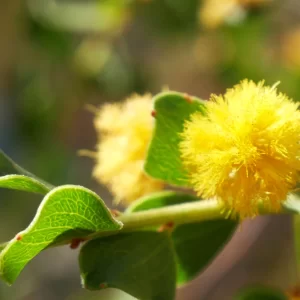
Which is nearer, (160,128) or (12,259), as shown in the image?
(12,259)

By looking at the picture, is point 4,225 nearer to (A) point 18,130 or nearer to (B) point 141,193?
(A) point 18,130

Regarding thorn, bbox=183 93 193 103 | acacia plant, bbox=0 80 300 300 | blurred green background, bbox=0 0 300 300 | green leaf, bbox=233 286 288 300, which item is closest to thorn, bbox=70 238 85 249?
acacia plant, bbox=0 80 300 300

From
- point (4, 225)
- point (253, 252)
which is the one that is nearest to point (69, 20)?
point (4, 225)

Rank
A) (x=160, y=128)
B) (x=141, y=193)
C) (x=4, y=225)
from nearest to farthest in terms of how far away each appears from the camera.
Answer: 1. (x=160, y=128)
2. (x=141, y=193)
3. (x=4, y=225)

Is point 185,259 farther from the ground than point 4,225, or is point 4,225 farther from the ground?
point 4,225

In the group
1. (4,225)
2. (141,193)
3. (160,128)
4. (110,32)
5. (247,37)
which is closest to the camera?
(160,128)

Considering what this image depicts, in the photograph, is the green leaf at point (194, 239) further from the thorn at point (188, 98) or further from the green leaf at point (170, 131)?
the thorn at point (188, 98)

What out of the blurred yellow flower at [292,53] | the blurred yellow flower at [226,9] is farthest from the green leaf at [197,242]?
the blurred yellow flower at [292,53]
